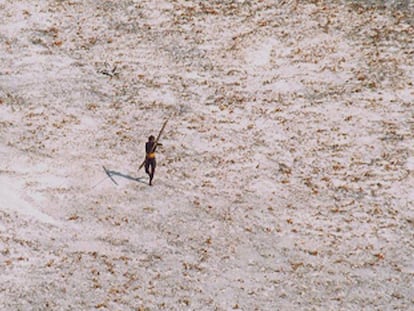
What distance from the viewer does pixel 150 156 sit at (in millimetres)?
20500

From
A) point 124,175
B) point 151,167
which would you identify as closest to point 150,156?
point 151,167

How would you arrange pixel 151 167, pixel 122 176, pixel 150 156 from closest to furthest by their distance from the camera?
pixel 150 156 → pixel 151 167 → pixel 122 176

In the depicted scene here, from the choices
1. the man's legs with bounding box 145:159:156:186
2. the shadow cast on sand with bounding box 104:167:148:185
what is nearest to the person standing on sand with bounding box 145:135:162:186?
the man's legs with bounding box 145:159:156:186

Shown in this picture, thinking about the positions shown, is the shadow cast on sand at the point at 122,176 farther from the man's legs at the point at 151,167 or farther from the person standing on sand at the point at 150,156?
the man's legs at the point at 151,167

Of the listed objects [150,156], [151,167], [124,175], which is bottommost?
[124,175]

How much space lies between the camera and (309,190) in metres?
21.9

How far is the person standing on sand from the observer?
2028 centimetres

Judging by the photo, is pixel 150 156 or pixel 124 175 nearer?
pixel 150 156

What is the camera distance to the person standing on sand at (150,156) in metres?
20.3

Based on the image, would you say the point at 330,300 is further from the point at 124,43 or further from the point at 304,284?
the point at 124,43

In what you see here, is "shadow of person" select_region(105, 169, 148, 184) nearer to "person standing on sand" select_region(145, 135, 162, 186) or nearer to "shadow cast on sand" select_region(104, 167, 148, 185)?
"shadow cast on sand" select_region(104, 167, 148, 185)

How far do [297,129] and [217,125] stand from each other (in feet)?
10.7

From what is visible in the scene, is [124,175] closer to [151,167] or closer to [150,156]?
[151,167]

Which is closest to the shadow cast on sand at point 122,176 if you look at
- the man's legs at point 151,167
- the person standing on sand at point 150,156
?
the person standing on sand at point 150,156
